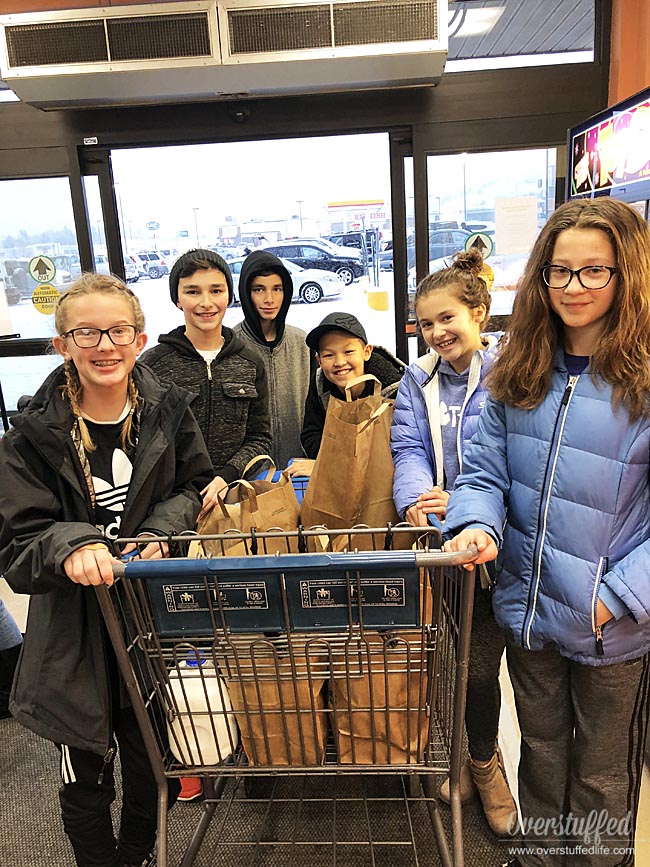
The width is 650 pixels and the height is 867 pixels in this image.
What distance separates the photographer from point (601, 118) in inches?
117

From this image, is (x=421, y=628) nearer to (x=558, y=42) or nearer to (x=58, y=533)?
(x=58, y=533)

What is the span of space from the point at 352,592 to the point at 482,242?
3.41 metres

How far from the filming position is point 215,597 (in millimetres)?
1228

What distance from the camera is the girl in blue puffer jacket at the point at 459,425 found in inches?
68.1

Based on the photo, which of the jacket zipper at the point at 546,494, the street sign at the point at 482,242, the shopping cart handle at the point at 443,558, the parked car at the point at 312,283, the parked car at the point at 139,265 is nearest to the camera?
the shopping cart handle at the point at 443,558

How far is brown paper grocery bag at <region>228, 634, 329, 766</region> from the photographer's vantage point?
1.31 m

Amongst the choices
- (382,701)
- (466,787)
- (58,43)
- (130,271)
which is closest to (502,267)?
(130,271)

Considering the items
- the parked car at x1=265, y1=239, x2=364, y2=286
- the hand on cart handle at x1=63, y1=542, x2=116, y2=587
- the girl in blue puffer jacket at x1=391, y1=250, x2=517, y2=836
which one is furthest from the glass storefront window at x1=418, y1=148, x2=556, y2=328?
the hand on cart handle at x1=63, y1=542, x2=116, y2=587

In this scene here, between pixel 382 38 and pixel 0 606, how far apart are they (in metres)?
3.14

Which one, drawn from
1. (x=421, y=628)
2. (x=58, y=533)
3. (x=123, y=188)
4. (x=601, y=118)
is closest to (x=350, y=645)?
(x=421, y=628)

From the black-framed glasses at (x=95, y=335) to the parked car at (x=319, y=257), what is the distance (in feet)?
10.0

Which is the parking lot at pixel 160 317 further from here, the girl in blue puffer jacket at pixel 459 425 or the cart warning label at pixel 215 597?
the cart warning label at pixel 215 597

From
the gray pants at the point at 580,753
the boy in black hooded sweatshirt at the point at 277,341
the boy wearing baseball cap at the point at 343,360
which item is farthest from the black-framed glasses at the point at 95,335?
the gray pants at the point at 580,753

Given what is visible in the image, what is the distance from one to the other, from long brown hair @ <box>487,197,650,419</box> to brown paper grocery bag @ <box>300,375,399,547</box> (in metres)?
0.44
